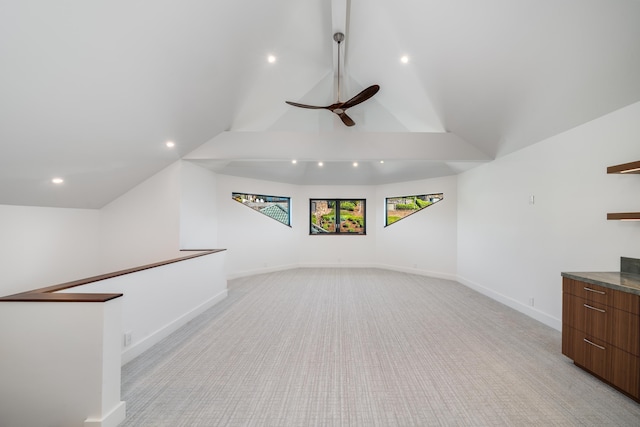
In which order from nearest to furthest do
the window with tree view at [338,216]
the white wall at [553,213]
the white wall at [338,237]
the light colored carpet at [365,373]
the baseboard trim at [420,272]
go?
1. the light colored carpet at [365,373]
2. the white wall at [553,213]
3. the baseboard trim at [420,272]
4. the white wall at [338,237]
5. the window with tree view at [338,216]

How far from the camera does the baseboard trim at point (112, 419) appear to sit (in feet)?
5.32

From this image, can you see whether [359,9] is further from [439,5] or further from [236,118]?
[236,118]

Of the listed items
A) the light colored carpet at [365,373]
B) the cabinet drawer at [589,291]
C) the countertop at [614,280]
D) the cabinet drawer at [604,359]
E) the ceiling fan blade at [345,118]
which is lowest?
the light colored carpet at [365,373]

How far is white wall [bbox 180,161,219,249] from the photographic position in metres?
4.46

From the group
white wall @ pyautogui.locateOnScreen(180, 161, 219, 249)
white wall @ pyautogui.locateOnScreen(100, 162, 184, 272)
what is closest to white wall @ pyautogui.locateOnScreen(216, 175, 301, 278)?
white wall @ pyautogui.locateOnScreen(180, 161, 219, 249)

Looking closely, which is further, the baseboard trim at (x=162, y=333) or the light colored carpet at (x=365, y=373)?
the baseboard trim at (x=162, y=333)

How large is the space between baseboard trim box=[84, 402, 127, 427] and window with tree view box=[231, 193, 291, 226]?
189 inches

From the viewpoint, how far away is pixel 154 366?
244 centimetres

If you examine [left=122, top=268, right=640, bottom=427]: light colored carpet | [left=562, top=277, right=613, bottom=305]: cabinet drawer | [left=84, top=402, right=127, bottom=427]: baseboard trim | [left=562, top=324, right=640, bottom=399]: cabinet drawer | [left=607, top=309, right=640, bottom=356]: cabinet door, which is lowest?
[left=122, top=268, right=640, bottom=427]: light colored carpet

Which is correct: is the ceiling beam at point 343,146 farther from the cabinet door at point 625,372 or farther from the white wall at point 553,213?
the cabinet door at point 625,372

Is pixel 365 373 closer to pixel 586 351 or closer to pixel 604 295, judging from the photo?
pixel 586 351

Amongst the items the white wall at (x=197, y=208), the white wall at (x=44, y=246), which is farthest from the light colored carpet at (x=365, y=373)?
the white wall at (x=44, y=246)

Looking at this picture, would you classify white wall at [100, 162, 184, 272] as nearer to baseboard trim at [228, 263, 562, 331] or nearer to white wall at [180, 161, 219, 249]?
white wall at [180, 161, 219, 249]

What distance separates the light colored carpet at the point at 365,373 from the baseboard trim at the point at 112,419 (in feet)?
0.21
